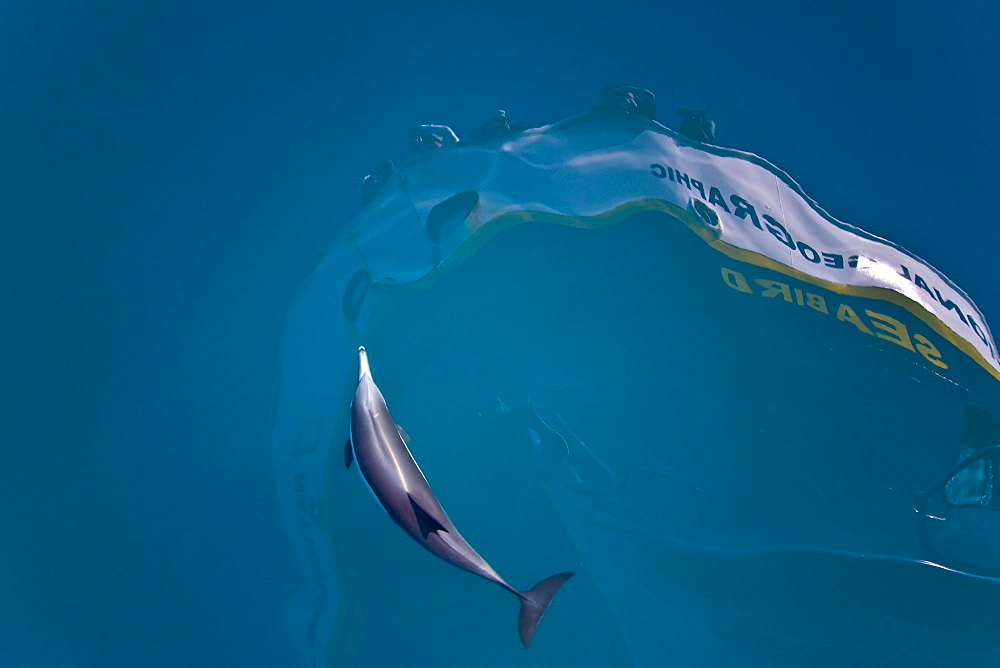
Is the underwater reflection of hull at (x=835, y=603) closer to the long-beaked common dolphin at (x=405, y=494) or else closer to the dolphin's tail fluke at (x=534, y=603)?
the dolphin's tail fluke at (x=534, y=603)

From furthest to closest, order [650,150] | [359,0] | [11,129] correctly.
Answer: [650,150], [359,0], [11,129]

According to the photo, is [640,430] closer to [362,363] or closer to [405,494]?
[405,494]

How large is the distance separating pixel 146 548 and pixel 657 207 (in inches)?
130

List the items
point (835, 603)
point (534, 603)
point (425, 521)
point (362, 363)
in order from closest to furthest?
point (425, 521) → point (534, 603) → point (362, 363) → point (835, 603)

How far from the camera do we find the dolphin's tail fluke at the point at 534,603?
2.48 meters

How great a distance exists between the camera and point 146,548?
8.96 ft

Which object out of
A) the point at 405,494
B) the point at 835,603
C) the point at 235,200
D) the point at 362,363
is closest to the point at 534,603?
the point at 405,494

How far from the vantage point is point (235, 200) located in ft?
8.50

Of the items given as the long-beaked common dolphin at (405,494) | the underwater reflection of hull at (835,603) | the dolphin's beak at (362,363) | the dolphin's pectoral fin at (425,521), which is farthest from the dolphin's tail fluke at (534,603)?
the dolphin's beak at (362,363)

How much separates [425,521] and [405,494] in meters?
0.14

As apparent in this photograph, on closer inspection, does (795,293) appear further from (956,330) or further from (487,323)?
(487,323)

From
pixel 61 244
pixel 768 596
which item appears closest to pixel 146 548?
pixel 61 244

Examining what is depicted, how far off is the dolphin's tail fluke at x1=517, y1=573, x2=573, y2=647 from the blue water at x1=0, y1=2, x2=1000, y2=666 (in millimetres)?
587

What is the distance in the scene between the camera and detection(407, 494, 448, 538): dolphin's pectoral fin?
7.43 ft
